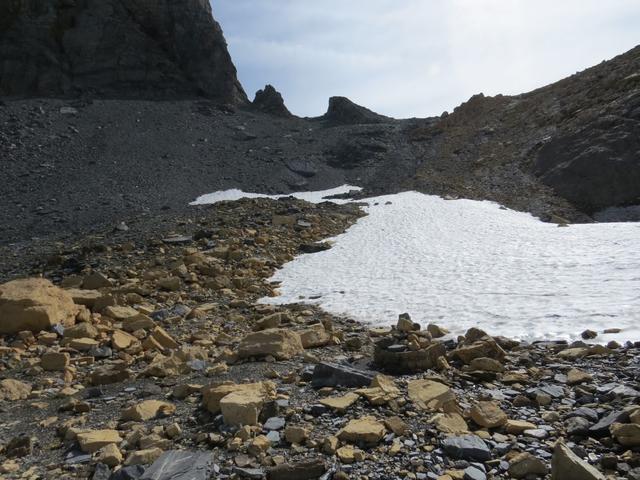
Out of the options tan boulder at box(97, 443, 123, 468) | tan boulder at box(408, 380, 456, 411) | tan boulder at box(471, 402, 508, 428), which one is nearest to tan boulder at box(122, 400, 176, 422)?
tan boulder at box(97, 443, 123, 468)

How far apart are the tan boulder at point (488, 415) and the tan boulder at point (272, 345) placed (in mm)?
3266

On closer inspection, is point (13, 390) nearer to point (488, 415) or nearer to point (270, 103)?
point (488, 415)

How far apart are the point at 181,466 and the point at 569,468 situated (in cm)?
318

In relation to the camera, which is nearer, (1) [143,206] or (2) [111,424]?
(2) [111,424]

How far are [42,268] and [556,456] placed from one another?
15.5m

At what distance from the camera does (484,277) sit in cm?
1198

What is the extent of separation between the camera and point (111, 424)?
5.33 meters

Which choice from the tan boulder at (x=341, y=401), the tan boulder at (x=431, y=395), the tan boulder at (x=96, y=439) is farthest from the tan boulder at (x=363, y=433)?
the tan boulder at (x=96, y=439)

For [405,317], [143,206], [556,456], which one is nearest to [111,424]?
[556,456]

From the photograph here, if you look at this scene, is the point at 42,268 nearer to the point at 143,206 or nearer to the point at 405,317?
the point at 405,317

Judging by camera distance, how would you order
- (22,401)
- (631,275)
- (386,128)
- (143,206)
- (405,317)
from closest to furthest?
(22,401) < (405,317) < (631,275) < (143,206) < (386,128)

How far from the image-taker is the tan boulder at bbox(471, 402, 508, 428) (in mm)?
4656

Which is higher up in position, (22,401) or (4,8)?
(4,8)

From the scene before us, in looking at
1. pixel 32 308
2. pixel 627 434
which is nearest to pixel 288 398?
pixel 627 434
